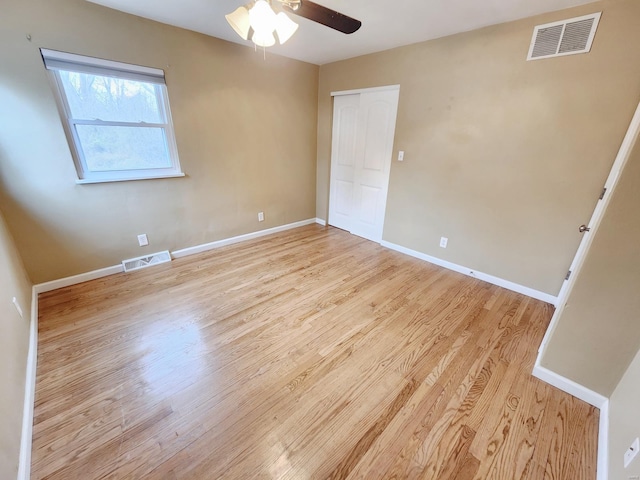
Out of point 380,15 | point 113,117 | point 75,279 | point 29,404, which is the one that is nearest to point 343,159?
point 380,15

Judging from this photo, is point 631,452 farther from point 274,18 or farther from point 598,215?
point 274,18

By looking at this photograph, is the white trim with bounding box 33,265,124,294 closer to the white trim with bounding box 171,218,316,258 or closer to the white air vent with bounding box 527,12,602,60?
the white trim with bounding box 171,218,316,258

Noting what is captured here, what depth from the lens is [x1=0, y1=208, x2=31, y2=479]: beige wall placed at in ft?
3.28

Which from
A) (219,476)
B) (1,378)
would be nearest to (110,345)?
(1,378)

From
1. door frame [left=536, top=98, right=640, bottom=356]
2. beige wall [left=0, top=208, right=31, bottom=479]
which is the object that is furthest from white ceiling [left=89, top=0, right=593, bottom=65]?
beige wall [left=0, top=208, right=31, bottom=479]

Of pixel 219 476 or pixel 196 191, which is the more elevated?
pixel 196 191

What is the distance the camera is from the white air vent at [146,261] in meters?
2.73

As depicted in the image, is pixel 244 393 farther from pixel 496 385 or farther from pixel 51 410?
pixel 496 385

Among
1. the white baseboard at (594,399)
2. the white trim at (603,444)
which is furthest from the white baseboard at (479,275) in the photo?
the white trim at (603,444)

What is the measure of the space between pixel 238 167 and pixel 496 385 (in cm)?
331

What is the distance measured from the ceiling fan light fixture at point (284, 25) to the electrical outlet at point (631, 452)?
252 cm

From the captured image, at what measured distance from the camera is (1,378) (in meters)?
1.09

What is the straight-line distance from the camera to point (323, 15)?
1.53 metres

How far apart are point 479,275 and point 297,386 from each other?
7.55ft
